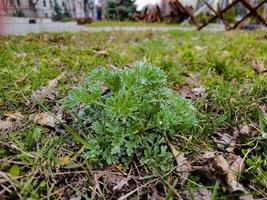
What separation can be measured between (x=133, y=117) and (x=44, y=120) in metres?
0.46

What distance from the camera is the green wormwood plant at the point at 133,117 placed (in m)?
0.94

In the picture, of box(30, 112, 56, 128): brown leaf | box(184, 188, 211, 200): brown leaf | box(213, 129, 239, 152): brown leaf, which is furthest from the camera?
box(30, 112, 56, 128): brown leaf

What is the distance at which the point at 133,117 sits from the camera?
926 mm

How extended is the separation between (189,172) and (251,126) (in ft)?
1.34

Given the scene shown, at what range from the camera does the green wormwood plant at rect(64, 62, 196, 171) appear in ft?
3.07

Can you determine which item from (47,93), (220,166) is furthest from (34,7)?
(220,166)

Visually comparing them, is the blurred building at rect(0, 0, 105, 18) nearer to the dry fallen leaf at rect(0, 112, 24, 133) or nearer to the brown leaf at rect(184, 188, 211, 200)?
the dry fallen leaf at rect(0, 112, 24, 133)

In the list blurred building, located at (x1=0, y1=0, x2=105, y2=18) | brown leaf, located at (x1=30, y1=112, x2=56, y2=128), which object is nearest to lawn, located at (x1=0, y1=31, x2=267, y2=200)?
brown leaf, located at (x1=30, y1=112, x2=56, y2=128)

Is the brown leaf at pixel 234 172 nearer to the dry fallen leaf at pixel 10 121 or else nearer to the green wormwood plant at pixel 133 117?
the green wormwood plant at pixel 133 117

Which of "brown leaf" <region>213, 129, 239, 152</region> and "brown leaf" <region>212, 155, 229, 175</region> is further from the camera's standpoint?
"brown leaf" <region>213, 129, 239, 152</region>

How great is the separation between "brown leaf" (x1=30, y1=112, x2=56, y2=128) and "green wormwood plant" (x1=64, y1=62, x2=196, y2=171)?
181 mm

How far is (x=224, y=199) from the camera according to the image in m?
0.82

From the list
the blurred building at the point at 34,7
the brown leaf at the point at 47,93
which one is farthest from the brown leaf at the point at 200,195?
the blurred building at the point at 34,7

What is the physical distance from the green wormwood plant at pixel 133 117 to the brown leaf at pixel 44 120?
0.18 m
